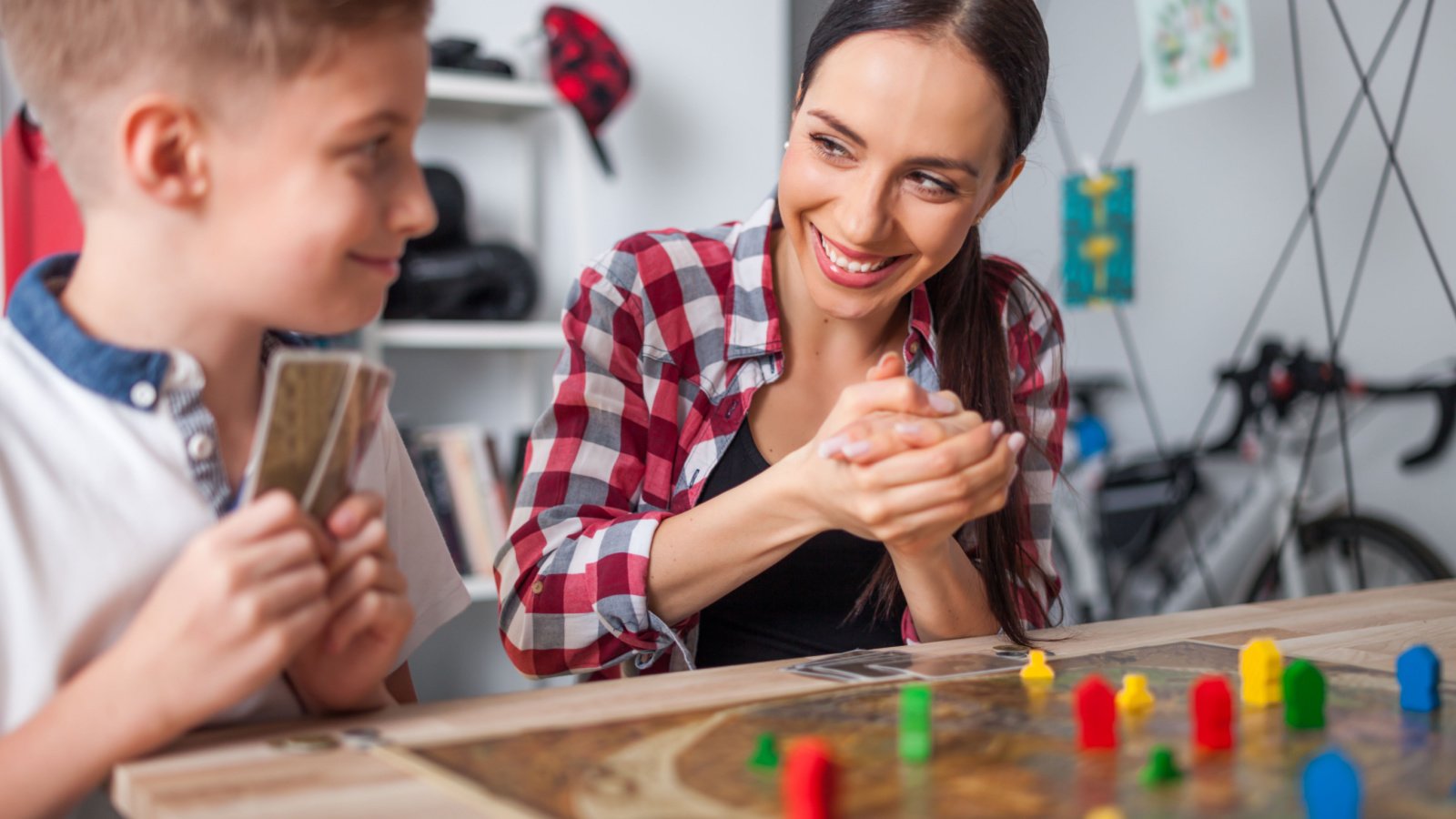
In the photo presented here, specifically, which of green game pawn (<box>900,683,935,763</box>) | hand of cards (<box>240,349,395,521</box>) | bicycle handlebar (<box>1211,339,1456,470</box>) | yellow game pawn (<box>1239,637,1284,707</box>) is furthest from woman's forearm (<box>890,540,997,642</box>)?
bicycle handlebar (<box>1211,339,1456,470</box>)

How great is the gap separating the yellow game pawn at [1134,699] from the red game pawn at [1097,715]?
0.10 m

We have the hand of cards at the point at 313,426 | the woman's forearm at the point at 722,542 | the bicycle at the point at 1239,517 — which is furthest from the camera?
the bicycle at the point at 1239,517

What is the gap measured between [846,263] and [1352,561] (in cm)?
196

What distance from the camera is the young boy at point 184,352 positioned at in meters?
0.66

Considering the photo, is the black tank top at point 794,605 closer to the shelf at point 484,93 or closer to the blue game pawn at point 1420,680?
the blue game pawn at point 1420,680

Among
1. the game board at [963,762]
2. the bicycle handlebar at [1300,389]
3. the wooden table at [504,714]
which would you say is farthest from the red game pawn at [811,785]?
the bicycle handlebar at [1300,389]

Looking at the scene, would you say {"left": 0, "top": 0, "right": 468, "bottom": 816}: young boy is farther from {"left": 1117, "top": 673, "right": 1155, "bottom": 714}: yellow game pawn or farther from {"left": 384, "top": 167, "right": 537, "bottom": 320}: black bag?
{"left": 384, "top": 167, "right": 537, "bottom": 320}: black bag

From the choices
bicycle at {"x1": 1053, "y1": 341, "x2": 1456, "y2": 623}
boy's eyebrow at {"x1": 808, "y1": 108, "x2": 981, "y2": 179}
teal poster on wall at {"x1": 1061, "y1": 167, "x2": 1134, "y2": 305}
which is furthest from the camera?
teal poster on wall at {"x1": 1061, "y1": 167, "x2": 1134, "y2": 305}

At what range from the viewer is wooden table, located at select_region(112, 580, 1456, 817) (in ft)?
1.97

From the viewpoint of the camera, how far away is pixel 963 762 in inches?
26.6

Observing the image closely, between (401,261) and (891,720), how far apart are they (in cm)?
185

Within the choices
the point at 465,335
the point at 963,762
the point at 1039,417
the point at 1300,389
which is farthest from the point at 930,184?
the point at 1300,389

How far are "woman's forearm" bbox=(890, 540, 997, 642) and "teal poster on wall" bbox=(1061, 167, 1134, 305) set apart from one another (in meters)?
2.04

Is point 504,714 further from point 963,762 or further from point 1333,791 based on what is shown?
point 1333,791
